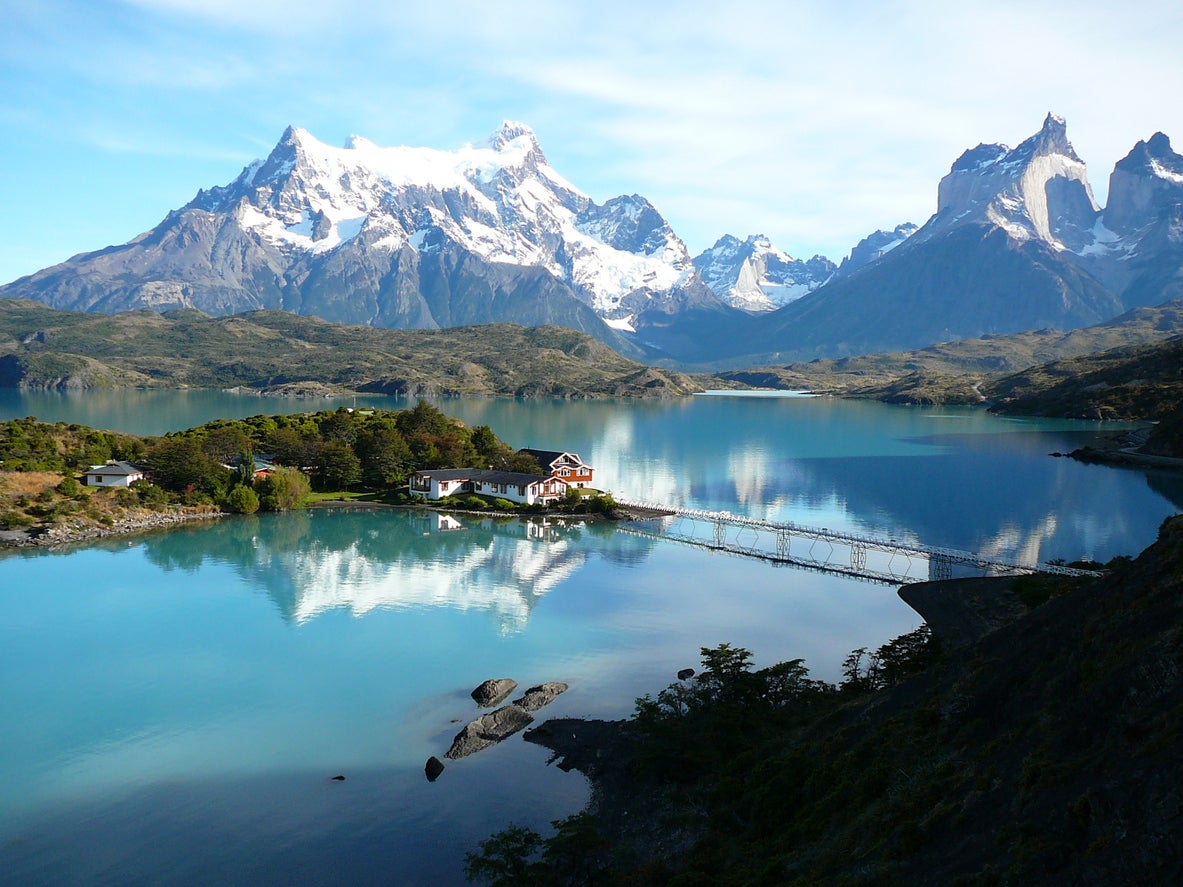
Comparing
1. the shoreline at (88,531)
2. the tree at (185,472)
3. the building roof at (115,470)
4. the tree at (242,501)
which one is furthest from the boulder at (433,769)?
the building roof at (115,470)

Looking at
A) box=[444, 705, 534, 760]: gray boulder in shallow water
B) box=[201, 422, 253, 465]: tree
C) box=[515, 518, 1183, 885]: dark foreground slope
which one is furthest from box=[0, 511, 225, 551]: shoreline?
box=[515, 518, 1183, 885]: dark foreground slope

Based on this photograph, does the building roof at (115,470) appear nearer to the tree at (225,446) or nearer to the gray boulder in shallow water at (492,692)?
the tree at (225,446)

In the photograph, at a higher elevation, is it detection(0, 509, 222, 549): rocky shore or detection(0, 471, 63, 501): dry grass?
detection(0, 471, 63, 501): dry grass

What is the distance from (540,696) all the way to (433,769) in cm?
661

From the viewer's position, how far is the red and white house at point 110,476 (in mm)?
68188

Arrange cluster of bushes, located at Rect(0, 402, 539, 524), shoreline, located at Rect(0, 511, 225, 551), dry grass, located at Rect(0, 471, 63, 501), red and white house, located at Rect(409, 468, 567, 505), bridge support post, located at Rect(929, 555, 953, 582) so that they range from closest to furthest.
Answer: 1. bridge support post, located at Rect(929, 555, 953, 582)
2. shoreline, located at Rect(0, 511, 225, 551)
3. dry grass, located at Rect(0, 471, 63, 501)
4. cluster of bushes, located at Rect(0, 402, 539, 524)
5. red and white house, located at Rect(409, 468, 567, 505)

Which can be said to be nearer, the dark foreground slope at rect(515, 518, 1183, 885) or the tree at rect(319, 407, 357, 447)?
the dark foreground slope at rect(515, 518, 1183, 885)

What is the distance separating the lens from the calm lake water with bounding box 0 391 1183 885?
23.6m

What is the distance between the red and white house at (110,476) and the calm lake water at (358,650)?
11007 millimetres

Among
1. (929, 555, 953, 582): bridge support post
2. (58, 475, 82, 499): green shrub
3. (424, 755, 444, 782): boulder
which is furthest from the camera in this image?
(58, 475, 82, 499): green shrub

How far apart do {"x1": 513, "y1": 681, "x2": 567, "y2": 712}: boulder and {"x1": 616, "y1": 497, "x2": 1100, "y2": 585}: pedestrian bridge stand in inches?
1022

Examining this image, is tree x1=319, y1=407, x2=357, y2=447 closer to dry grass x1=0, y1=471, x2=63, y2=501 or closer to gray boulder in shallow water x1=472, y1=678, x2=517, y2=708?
dry grass x1=0, y1=471, x2=63, y2=501

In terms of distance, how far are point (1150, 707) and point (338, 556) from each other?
50.8 meters

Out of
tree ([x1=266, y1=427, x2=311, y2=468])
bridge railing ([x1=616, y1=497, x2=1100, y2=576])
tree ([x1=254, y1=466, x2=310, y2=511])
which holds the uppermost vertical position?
tree ([x1=266, y1=427, x2=311, y2=468])
